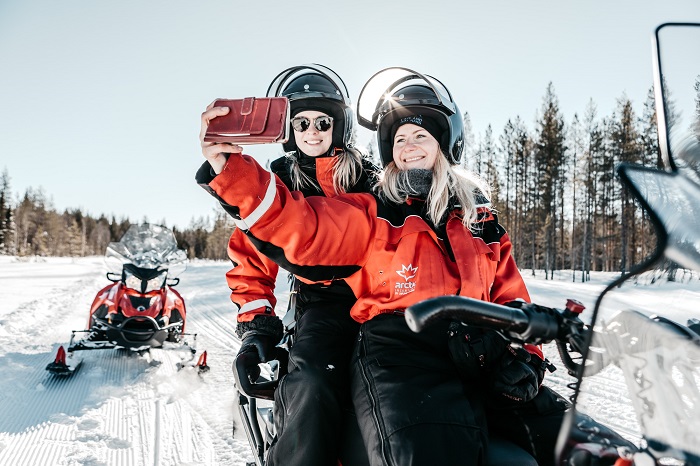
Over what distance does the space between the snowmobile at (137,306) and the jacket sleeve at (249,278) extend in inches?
104

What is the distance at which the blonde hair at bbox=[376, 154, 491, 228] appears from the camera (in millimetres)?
2082

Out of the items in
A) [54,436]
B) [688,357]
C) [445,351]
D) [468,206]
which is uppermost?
[468,206]

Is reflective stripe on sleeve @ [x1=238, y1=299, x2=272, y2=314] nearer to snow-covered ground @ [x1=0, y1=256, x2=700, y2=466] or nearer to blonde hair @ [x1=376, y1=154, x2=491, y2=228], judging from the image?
snow-covered ground @ [x1=0, y1=256, x2=700, y2=466]

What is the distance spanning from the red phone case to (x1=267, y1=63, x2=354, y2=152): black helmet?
59.8 inches

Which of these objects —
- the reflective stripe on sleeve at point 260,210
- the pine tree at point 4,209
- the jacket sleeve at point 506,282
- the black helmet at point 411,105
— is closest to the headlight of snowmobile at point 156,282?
the black helmet at point 411,105

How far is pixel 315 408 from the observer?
5.55 ft

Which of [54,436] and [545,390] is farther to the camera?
[54,436]

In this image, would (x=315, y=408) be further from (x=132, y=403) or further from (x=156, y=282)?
(x=156, y=282)

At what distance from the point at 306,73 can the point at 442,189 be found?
1.54 m

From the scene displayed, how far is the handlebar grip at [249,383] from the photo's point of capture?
6.99 feet

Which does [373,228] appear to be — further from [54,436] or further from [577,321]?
[54,436]

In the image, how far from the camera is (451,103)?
2.42m

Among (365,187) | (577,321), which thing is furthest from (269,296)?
(577,321)

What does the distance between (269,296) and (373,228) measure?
925mm
